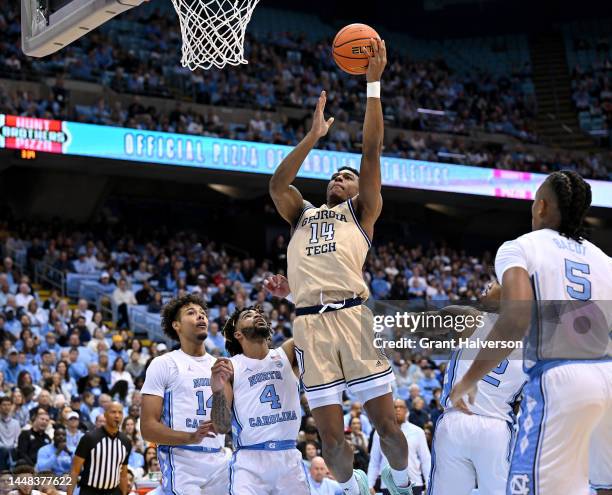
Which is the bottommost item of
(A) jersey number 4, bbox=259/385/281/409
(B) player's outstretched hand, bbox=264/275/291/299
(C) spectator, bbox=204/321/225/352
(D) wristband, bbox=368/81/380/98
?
(A) jersey number 4, bbox=259/385/281/409

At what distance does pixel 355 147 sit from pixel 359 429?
11.6 metres

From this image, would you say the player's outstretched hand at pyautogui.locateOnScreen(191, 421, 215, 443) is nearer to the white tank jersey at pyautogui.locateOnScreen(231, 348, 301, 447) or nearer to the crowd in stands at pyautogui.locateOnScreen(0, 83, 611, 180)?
the white tank jersey at pyautogui.locateOnScreen(231, 348, 301, 447)

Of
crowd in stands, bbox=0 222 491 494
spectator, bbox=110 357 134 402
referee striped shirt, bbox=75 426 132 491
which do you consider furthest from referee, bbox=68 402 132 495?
spectator, bbox=110 357 134 402

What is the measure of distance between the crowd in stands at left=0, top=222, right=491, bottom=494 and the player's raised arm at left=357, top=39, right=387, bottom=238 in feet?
16.2

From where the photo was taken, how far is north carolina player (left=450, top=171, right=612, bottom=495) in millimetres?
4457

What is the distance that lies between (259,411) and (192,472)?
0.62m

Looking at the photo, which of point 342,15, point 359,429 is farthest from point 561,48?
point 359,429

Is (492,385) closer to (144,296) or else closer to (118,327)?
(118,327)

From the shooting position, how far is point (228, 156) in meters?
22.3

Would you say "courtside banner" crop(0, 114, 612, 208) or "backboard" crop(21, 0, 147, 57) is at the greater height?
"courtside banner" crop(0, 114, 612, 208)

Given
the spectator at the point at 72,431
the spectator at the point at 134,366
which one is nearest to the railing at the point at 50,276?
the spectator at the point at 134,366

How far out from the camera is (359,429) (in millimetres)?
13695

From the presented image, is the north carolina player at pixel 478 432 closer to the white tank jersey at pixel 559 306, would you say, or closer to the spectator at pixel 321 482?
the white tank jersey at pixel 559 306

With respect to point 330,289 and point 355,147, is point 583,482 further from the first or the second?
point 355,147
